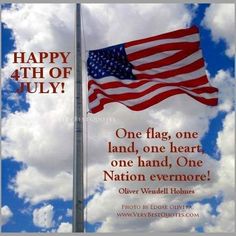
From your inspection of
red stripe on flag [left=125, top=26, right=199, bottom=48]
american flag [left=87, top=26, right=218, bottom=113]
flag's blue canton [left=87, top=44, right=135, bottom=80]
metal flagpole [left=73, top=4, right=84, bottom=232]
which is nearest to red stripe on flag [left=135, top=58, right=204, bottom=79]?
american flag [left=87, top=26, right=218, bottom=113]

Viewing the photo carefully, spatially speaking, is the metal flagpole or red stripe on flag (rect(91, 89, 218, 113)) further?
red stripe on flag (rect(91, 89, 218, 113))

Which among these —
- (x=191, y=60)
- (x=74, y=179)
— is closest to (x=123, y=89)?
(x=191, y=60)

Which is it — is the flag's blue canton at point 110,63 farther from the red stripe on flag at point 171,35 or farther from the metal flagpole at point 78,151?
the metal flagpole at point 78,151

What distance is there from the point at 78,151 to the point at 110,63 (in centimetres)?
530

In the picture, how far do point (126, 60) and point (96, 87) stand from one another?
6.19 ft

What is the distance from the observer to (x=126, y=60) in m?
24.3

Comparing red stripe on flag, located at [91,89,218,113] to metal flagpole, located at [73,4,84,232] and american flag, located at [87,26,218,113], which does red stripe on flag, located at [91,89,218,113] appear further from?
metal flagpole, located at [73,4,84,232]

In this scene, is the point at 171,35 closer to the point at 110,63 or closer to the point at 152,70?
the point at 152,70

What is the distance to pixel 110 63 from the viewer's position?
2391 centimetres

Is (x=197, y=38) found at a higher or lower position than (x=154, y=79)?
higher

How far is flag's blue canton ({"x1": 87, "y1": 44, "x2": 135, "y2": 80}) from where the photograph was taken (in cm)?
2355

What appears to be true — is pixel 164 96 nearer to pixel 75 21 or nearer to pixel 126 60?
pixel 126 60

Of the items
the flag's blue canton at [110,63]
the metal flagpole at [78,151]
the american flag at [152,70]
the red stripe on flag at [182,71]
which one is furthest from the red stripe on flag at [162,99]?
the metal flagpole at [78,151]

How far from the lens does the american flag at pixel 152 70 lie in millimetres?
23703
